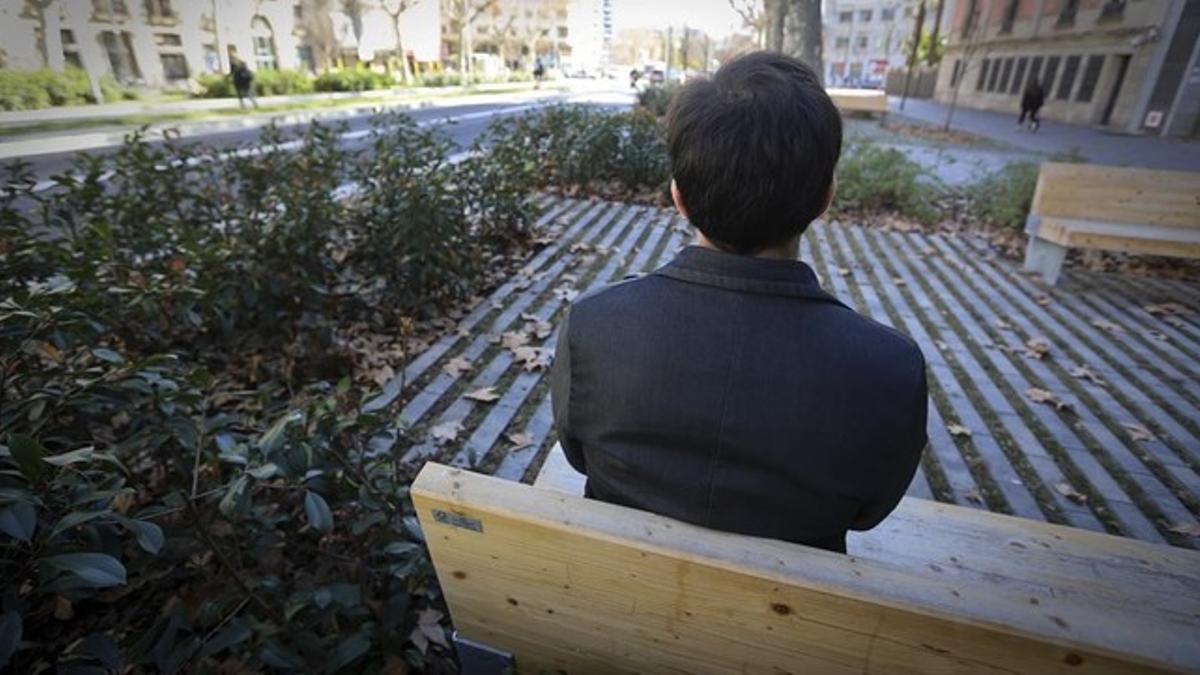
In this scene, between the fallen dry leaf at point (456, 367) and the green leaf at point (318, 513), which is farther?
the fallen dry leaf at point (456, 367)

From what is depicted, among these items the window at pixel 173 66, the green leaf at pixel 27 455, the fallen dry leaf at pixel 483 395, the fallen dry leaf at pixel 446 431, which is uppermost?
the window at pixel 173 66

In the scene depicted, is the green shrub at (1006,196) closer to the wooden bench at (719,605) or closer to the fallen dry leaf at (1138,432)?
the fallen dry leaf at (1138,432)

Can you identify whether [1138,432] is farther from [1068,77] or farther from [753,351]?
[1068,77]

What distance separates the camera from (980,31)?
31031 mm

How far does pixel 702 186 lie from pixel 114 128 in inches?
200

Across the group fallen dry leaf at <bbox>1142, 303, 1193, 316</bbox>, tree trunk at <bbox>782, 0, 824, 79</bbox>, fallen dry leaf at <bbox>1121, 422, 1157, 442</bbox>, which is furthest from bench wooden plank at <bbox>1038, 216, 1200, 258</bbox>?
tree trunk at <bbox>782, 0, 824, 79</bbox>

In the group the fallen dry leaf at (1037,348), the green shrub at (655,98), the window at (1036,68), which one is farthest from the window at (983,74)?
the fallen dry leaf at (1037,348)

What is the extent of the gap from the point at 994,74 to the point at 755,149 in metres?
37.3

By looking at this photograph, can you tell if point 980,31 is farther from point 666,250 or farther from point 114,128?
point 114,128

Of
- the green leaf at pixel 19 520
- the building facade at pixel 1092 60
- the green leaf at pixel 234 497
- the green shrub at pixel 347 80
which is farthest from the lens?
the building facade at pixel 1092 60

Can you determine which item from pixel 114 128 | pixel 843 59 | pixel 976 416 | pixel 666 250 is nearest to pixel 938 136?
pixel 666 250

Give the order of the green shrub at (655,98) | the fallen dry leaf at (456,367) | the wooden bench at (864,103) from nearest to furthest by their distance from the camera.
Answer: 1. the fallen dry leaf at (456,367)
2. the green shrub at (655,98)
3. the wooden bench at (864,103)

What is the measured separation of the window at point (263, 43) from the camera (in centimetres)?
629

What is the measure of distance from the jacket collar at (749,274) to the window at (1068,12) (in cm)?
3020
